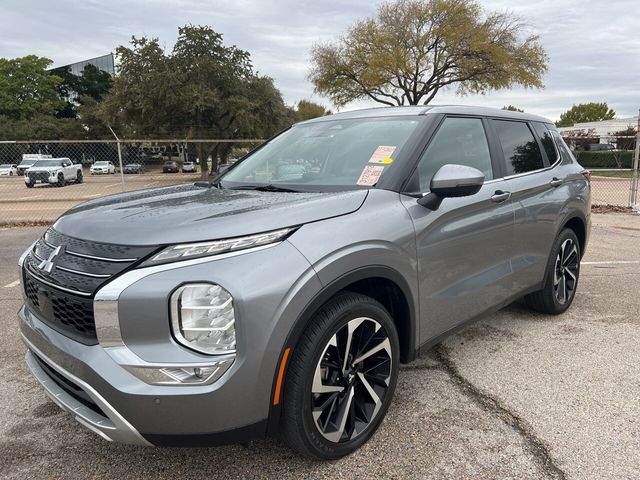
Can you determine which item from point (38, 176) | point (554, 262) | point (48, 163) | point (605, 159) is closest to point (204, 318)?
point (554, 262)

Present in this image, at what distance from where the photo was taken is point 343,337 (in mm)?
2236

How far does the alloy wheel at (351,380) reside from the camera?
2.19 meters

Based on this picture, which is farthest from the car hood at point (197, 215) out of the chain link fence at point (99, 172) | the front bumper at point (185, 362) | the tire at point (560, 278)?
the chain link fence at point (99, 172)

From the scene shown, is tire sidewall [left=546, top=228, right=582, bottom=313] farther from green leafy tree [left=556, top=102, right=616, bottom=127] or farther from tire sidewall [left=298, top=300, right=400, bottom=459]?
green leafy tree [left=556, top=102, right=616, bottom=127]

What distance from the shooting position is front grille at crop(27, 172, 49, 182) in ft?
83.4

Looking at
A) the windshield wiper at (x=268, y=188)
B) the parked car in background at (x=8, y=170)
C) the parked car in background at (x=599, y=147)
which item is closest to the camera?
the windshield wiper at (x=268, y=188)

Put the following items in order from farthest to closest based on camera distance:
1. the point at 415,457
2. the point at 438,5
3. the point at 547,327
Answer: the point at 438,5
the point at 547,327
the point at 415,457

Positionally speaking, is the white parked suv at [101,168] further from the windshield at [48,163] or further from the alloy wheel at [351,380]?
the alloy wheel at [351,380]

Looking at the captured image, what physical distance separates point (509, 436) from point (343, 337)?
1.08 metres

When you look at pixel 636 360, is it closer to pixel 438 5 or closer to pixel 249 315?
pixel 249 315

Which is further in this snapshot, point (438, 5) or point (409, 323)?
point (438, 5)

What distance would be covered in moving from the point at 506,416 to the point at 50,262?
2.46 m

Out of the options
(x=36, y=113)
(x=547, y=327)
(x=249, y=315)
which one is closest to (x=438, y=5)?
(x=547, y=327)

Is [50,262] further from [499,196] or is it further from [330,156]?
[499,196]
